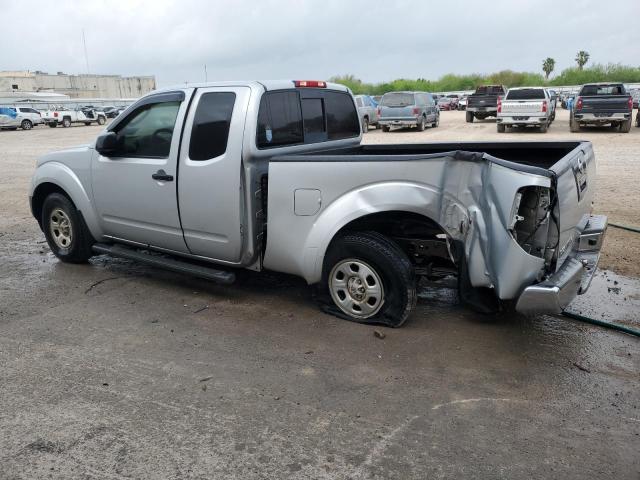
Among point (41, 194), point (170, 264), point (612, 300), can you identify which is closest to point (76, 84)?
point (41, 194)

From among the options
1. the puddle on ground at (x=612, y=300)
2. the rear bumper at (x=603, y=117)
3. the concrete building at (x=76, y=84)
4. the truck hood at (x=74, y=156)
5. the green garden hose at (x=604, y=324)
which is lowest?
the puddle on ground at (x=612, y=300)

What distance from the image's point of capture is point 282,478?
2.82 meters

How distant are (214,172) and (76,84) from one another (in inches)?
3674

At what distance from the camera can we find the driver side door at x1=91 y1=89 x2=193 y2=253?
514 cm

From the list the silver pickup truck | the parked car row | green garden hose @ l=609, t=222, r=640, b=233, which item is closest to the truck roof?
the silver pickup truck

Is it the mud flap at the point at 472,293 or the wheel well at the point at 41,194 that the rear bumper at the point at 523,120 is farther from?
the mud flap at the point at 472,293

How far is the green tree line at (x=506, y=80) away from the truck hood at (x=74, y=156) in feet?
220

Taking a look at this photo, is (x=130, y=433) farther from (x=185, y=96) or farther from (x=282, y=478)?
(x=185, y=96)

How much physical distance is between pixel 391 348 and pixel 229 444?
1.55m

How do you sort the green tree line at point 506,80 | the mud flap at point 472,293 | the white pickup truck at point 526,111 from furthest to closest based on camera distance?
the green tree line at point 506,80
the white pickup truck at point 526,111
the mud flap at point 472,293

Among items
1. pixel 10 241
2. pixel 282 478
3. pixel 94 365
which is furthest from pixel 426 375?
pixel 10 241

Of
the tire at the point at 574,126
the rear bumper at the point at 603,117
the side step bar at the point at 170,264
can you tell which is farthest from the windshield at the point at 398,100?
the side step bar at the point at 170,264

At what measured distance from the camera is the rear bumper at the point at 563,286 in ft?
11.9

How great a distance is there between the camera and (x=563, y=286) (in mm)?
3697
